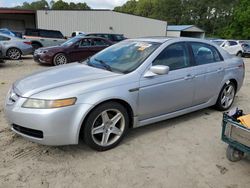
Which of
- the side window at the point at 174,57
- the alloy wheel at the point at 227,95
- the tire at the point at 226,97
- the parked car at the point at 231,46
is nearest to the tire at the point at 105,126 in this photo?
the side window at the point at 174,57

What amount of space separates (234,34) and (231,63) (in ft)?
152

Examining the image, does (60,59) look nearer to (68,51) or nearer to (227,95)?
(68,51)

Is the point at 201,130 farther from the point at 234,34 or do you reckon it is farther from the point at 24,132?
the point at 234,34

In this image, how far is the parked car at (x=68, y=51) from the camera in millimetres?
10727

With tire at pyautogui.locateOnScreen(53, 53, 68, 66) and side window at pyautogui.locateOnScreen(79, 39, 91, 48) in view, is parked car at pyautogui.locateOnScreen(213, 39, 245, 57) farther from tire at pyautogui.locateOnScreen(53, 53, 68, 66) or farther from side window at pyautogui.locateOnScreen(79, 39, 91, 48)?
tire at pyautogui.locateOnScreen(53, 53, 68, 66)

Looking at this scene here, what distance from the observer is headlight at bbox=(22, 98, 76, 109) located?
2955 mm

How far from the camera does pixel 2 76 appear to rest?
834 cm

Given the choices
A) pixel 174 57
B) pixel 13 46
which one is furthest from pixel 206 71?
pixel 13 46

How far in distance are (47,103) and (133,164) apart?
1.28m

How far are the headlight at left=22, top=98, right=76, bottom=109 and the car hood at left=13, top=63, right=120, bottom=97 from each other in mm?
125

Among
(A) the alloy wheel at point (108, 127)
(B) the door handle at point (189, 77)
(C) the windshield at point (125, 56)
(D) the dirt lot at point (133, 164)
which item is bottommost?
(D) the dirt lot at point (133, 164)

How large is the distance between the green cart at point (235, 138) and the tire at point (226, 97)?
1909 millimetres

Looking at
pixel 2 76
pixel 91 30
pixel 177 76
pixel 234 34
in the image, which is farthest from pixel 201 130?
pixel 234 34

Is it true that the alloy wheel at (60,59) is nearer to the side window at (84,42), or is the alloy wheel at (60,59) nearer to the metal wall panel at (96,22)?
the side window at (84,42)
